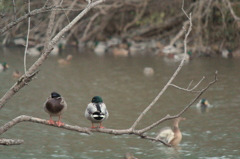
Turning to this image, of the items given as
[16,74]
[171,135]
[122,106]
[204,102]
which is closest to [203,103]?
[204,102]

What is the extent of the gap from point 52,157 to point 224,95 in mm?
5574

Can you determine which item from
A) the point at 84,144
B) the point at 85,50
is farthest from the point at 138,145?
the point at 85,50

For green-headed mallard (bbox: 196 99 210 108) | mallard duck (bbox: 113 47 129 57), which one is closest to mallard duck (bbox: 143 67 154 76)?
green-headed mallard (bbox: 196 99 210 108)

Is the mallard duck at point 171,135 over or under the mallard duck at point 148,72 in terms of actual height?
under

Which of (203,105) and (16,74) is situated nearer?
(203,105)

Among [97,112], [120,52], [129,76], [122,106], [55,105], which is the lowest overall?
[97,112]

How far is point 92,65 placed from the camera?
16625 millimetres

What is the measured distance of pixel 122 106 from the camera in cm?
1089

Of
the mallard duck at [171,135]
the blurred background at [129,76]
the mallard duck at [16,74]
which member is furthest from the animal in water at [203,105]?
the mallard duck at [16,74]

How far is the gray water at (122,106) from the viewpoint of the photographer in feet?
25.4

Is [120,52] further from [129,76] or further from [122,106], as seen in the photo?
[122,106]

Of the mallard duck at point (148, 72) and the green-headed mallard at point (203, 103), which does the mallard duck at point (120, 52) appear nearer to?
the mallard duck at point (148, 72)

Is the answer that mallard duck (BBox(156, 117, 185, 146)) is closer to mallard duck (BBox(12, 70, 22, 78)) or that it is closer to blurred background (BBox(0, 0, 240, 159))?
blurred background (BBox(0, 0, 240, 159))

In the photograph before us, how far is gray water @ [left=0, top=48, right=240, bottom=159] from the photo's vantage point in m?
7.75
